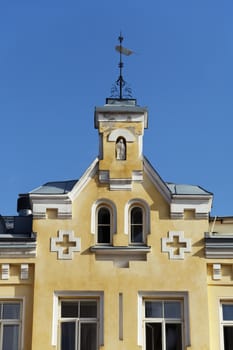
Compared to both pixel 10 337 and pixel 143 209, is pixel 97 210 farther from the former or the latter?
pixel 10 337

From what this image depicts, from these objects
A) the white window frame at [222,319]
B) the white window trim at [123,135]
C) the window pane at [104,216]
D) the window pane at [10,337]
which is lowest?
the window pane at [10,337]

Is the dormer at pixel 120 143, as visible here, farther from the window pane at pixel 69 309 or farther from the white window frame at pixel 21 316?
the white window frame at pixel 21 316

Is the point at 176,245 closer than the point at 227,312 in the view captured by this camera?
No

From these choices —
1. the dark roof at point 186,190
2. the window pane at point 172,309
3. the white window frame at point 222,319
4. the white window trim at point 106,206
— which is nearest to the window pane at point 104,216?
the white window trim at point 106,206

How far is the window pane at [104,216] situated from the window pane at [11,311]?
320 centimetres

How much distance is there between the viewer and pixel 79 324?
62.1ft

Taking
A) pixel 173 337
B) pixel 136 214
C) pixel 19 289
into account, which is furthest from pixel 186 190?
pixel 19 289

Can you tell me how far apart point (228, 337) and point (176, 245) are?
277cm

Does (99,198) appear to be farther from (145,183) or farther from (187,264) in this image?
(187,264)

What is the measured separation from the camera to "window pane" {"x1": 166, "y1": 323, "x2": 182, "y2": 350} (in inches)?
741

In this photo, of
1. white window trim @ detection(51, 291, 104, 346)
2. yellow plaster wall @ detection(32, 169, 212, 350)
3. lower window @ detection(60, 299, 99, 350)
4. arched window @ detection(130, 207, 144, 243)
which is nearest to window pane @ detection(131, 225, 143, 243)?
arched window @ detection(130, 207, 144, 243)

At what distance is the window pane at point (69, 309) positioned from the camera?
19031 mm

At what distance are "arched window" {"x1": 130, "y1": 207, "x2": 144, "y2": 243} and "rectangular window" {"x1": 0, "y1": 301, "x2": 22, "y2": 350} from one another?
3593 millimetres

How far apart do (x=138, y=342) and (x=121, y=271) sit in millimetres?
1912
